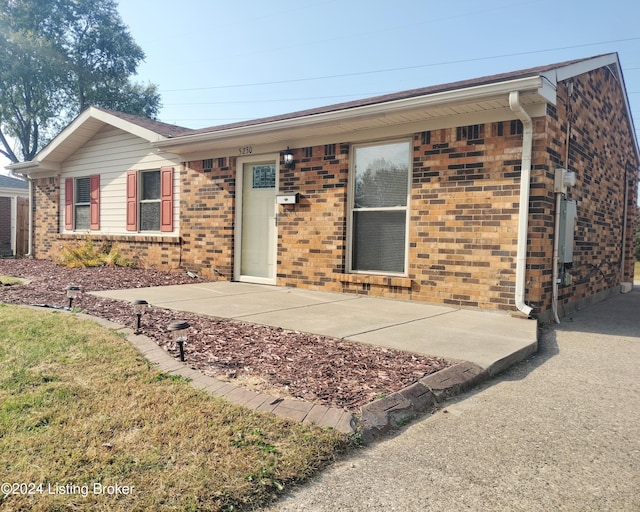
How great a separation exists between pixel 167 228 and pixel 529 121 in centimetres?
753

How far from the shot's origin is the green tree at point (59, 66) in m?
23.6

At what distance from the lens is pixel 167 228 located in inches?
409

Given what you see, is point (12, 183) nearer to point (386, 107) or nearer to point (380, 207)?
point (380, 207)

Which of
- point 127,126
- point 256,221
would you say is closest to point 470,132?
point 256,221

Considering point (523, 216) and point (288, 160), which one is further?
point (288, 160)

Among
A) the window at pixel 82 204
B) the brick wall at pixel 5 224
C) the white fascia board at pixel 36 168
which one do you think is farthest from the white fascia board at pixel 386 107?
the brick wall at pixel 5 224

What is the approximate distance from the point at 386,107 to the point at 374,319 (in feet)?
9.32

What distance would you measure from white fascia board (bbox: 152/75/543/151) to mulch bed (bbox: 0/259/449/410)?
3318 mm

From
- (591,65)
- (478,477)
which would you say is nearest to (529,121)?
(591,65)

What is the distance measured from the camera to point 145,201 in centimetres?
1101

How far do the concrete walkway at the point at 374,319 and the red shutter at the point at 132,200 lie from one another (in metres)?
3.84

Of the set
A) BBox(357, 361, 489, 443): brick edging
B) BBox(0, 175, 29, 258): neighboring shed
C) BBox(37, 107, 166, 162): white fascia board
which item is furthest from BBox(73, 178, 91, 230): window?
BBox(357, 361, 489, 443): brick edging

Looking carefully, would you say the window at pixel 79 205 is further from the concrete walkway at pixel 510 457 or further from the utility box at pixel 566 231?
the concrete walkway at pixel 510 457

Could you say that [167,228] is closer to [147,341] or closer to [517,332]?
[147,341]
